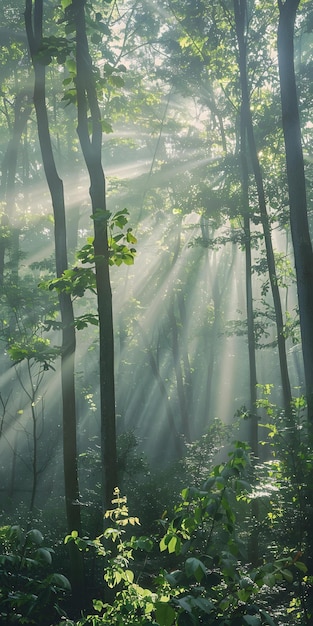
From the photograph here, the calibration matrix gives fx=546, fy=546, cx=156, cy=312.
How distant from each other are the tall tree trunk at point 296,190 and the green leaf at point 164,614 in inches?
261

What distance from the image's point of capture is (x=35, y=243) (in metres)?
31.8

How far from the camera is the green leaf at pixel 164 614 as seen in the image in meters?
2.26

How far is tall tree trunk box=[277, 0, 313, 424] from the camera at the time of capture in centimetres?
862

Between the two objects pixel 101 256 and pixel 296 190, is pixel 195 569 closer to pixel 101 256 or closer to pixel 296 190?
pixel 101 256

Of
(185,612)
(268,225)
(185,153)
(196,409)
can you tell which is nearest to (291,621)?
(185,612)

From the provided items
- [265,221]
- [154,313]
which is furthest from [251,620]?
[154,313]

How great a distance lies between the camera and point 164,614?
2.28 meters

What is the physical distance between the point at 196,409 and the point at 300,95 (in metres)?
19.0

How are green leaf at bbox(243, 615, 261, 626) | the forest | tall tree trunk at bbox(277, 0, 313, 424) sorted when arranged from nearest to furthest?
green leaf at bbox(243, 615, 261, 626) < the forest < tall tree trunk at bbox(277, 0, 313, 424)

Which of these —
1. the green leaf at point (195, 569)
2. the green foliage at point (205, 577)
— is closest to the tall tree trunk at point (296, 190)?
the green foliage at point (205, 577)

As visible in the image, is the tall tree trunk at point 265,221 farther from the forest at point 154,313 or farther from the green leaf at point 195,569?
the green leaf at point 195,569

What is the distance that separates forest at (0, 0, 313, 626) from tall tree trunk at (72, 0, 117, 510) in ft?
0.08

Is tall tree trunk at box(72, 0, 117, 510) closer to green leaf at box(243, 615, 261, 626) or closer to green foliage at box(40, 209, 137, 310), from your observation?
green foliage at box(40, 209, 137, 310)

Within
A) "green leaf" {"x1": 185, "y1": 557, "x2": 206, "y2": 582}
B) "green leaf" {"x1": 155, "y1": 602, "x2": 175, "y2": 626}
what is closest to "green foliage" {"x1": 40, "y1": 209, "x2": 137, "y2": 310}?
"green leaf" {"x1": 185, "y1": 557, "x2": 206, "y2": 582}
